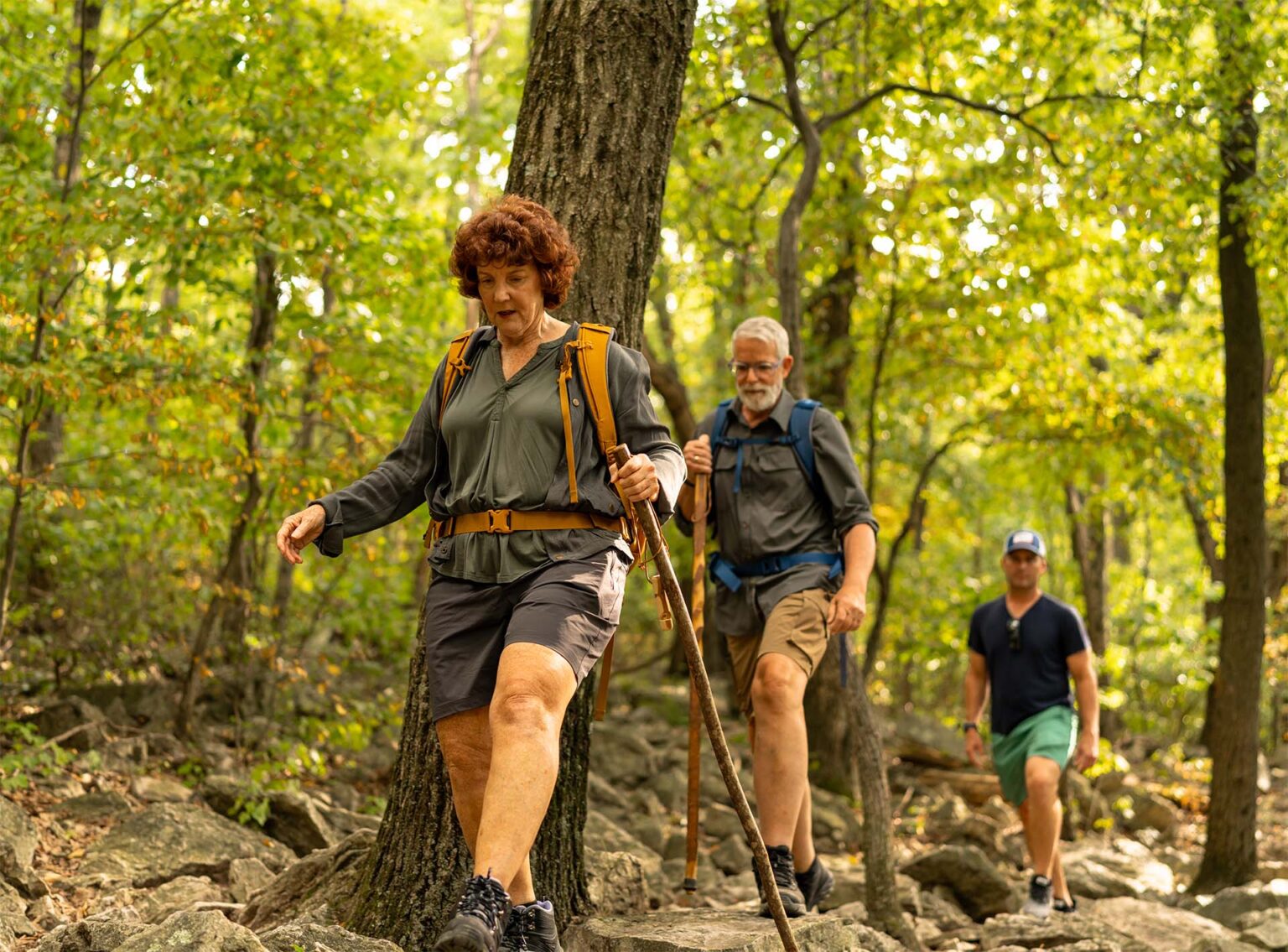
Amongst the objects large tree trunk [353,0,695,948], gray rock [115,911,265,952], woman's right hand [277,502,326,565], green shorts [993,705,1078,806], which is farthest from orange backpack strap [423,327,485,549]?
green shorts [993,705,1078,806]

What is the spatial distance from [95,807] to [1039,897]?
5370mm

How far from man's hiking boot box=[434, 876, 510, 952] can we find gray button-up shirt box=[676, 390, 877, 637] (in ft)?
7.69

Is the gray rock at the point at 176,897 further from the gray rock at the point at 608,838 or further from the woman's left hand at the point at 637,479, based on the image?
the gray rock at the point at 608,838

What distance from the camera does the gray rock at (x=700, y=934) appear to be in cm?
423

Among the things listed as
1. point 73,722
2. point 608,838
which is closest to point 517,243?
point 608,838

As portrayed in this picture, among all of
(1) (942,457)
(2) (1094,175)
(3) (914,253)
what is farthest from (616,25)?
(1) (942,457)

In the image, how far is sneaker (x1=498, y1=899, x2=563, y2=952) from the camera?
369 cm

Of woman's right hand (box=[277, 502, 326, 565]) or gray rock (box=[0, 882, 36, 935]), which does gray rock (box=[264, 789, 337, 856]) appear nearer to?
gray rock (box=[0, 882, 36, 935])

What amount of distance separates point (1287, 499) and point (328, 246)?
550 inches

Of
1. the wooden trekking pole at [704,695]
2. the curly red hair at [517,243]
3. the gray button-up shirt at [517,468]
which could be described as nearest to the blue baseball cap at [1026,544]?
the wooden trekking pole at [704,695]

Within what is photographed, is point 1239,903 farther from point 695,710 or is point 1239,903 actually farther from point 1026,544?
point 695,710

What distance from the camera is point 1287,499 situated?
57.3 ft

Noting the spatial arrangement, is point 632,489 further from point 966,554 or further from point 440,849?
point 966,554

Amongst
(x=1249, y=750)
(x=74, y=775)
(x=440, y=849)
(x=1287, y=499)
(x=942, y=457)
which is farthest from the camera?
(x=942, y=457)
